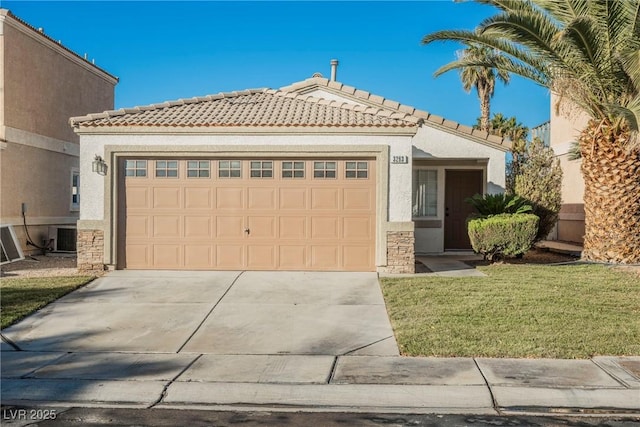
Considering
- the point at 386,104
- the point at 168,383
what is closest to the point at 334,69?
the point at 386,104

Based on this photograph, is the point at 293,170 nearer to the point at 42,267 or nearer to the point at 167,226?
the point at 167,226

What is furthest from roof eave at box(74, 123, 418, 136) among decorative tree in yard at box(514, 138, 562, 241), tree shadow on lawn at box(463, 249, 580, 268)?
decorative tree in yard at box(514, 138, 562, 241)

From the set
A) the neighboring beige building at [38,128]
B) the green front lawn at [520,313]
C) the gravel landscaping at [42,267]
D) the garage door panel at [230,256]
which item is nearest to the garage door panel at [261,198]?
the garage door panel at [230,256]

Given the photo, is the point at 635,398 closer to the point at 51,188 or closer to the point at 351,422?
the point at 351,422

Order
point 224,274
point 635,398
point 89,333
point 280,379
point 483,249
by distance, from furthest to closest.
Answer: point 483,249 → point 224,274 → point 89,333 → point 280,379 → point 635,398

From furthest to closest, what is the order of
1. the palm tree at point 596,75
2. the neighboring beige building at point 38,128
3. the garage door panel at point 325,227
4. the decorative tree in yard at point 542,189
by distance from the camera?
the decorative tree in yard at point 542,189, the neighboring beige building at point 38,128, the garage door panel at point 325,227, the palm tree at point 596,75

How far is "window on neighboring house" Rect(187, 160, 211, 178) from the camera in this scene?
13.4 metres

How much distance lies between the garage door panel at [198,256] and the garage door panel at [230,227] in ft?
1.35

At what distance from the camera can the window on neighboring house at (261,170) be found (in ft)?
43.9

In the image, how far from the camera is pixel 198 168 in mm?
13422

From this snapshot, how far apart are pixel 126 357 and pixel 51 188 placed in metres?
12.7

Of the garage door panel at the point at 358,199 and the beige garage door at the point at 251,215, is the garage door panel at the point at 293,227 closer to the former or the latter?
the beige garage door at the point at 251,215

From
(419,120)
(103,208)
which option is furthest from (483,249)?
(103,208)

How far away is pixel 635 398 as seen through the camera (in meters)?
6.09
